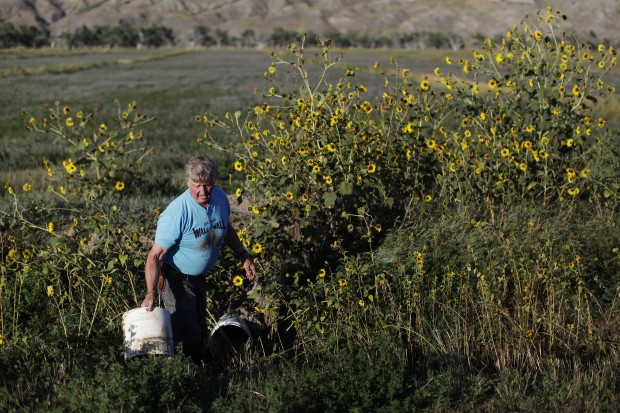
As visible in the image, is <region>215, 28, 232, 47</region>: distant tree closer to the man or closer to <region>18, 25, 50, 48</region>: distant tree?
<region>18, 25, 50, 48</region>: distant tree

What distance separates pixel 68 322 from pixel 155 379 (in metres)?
1.60

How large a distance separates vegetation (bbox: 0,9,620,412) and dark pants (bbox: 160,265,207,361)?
388 millimetres

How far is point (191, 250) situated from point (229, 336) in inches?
37.9

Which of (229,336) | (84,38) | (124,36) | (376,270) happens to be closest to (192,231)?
(229,336)

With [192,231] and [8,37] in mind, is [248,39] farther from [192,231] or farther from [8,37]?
[192,231]

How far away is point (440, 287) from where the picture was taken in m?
5.76

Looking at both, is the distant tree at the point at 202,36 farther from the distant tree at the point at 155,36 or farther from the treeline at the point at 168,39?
the distant tree at the point at 155,36

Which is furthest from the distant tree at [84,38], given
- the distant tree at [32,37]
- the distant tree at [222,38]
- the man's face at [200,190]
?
the man's face at [200,190]

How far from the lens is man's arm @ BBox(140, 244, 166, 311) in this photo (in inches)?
197

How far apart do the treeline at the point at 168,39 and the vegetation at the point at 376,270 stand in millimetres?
136838

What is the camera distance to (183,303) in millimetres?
5496

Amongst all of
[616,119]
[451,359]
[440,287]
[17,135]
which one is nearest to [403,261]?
[440,287]

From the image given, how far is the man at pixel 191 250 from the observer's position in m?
5.08

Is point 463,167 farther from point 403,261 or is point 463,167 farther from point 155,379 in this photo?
point 155,379
